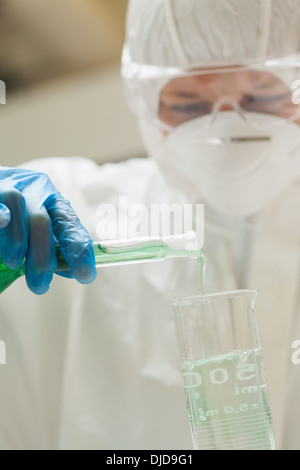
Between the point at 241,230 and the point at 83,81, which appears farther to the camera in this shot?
the point at 83,81

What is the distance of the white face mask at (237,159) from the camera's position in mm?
1693

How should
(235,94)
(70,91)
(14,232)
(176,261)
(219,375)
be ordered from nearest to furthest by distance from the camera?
(219,375)
(14,232)
(235,94)
(176,261)
(70,91)

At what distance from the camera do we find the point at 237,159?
171 cm

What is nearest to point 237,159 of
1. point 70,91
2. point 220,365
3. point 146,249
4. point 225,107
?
point 225,107

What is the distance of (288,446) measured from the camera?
1.52 m

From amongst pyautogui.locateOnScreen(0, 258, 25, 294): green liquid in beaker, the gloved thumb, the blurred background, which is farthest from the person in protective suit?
the blurred background

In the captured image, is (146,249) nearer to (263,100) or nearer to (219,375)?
(219,375)

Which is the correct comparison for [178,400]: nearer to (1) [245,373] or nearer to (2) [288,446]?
(2) [288,446]

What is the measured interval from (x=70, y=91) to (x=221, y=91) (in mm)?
2073

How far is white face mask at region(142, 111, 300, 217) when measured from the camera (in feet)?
5.56

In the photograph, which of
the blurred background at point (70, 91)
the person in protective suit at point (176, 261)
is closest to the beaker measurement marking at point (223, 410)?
the person in protective suit at point (176, 261)

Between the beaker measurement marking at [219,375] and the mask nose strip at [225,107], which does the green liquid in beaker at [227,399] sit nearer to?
the beaker measurement marking at [219,375]
